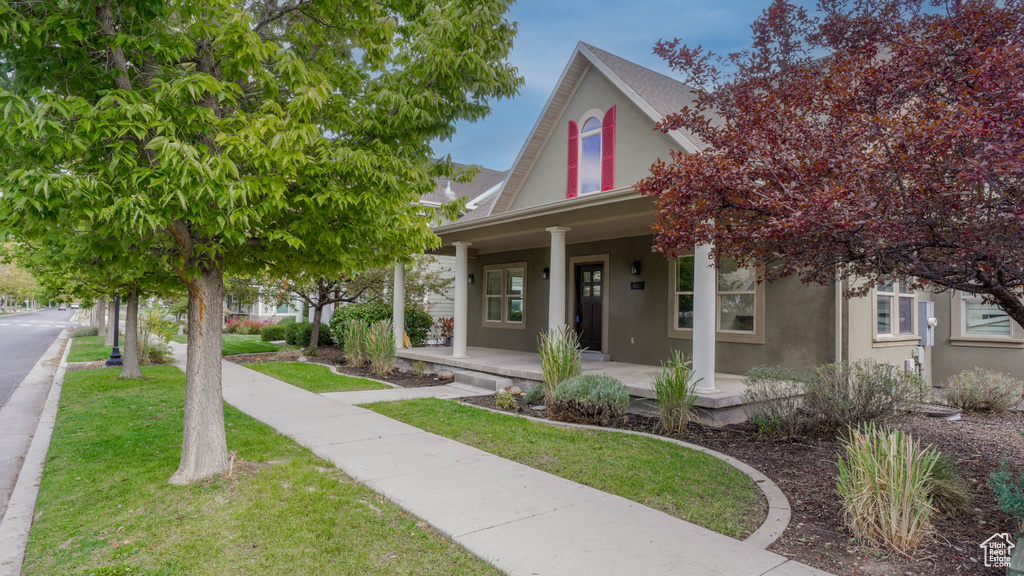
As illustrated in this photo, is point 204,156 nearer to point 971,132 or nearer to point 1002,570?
A: point 971,132

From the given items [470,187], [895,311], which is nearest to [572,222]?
[895,311]

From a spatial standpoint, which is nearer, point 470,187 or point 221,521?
point 221,521

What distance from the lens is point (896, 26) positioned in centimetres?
415

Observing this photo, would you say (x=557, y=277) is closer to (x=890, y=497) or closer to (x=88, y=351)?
(x=890, y=497)

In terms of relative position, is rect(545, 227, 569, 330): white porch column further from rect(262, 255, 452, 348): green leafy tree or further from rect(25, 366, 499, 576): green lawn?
rect(262, 255, 452, 348): green leafy tree

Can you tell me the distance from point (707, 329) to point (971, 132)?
457cm

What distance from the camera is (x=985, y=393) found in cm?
823

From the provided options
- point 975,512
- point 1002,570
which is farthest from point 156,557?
point 975,512

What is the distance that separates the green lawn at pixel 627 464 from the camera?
14.0 feet

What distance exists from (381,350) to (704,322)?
727 centimetres

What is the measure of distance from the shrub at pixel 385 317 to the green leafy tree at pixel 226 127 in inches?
396

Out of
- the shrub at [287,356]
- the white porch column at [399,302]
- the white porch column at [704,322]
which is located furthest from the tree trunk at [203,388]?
the shrub at [287,356]

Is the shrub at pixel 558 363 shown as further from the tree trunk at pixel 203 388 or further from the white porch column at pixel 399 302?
the white porch column at pixel 399 302

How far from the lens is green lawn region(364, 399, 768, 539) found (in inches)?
168
